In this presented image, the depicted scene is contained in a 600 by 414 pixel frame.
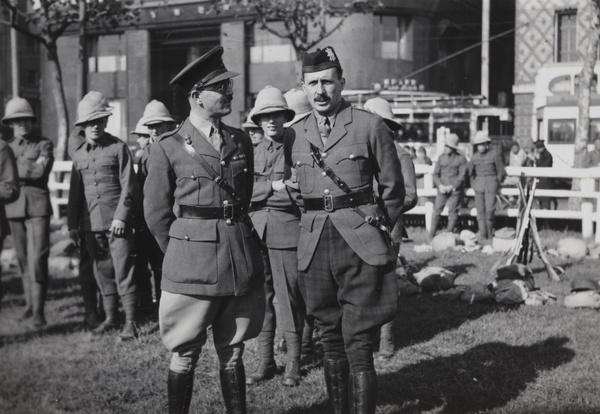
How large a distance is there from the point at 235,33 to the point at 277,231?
79.7 ft

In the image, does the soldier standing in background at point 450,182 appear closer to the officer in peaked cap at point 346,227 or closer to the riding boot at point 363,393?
the officer in peaked cap at point 346,227

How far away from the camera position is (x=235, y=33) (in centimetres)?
2881

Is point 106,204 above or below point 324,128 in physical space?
below

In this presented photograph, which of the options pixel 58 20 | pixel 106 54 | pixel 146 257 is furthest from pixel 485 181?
pixel 106 54

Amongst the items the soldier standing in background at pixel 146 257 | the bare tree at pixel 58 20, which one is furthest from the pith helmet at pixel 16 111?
the bare tree at pixel 58 20

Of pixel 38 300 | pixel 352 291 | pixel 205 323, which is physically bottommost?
pixel 38 300

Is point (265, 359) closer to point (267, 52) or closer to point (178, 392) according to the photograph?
point (178, 392)

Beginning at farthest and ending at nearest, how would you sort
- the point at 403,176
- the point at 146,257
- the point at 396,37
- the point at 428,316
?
the point at 396,37 < the point at 146,257 < the point at 428,316 < the point at 403,176

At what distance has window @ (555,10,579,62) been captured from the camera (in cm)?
2481

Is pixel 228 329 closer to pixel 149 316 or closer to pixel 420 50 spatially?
pixel 149 316

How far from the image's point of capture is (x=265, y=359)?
577cm

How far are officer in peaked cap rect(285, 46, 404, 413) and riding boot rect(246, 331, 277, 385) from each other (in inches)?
52.5

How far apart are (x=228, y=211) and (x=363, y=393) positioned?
1.29 metres

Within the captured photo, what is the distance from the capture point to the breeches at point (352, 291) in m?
4.27
